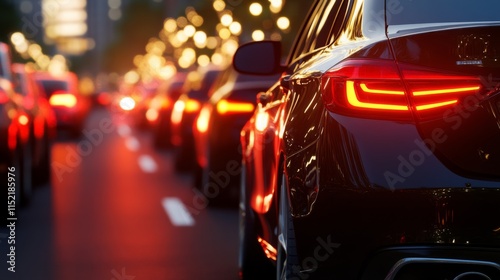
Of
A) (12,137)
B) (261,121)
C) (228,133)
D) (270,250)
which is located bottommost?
(228,133)

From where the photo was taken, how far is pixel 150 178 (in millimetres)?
16656

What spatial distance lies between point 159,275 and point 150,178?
30.2 feet

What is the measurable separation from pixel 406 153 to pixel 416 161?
4 cm

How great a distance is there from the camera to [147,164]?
2009 centimetres

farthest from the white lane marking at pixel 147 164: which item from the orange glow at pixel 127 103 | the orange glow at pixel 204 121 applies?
the orange glow at pixel 127 103

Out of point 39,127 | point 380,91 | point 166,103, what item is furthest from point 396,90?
point 166,103

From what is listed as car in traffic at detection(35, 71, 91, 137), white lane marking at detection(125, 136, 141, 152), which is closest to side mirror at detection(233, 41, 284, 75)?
white lane marking at detection(125, 136, 141, 152)

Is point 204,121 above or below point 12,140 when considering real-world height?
below

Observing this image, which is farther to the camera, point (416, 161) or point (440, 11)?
point (440, 11)

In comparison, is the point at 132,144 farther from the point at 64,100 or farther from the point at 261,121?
the point at 261,121

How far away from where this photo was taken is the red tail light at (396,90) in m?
4.18

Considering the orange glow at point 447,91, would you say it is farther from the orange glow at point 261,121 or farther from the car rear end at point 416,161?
the orange glow at point 261,121

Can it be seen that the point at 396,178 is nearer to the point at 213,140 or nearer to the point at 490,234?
the point at 490,234

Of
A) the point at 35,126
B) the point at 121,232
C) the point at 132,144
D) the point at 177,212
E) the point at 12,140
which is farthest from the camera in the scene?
the point at 132,144
